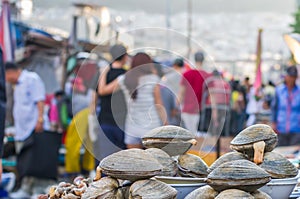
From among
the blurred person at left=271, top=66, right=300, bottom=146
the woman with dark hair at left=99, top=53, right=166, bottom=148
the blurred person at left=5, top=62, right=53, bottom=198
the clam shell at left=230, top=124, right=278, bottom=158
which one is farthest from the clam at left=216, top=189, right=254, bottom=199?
the blurred person at left=271, top=66, right=300, bottom=146

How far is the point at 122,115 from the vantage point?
2773 mm

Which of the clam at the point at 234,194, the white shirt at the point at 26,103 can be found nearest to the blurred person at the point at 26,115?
the white shirt at the point at 26,103

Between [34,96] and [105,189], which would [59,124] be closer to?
[34,96]

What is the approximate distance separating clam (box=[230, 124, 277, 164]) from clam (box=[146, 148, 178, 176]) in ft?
0.60

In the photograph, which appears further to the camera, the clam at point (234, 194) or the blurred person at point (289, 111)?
the blurred person at point (289, 111)

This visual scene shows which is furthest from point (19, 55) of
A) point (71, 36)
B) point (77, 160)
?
point (77, 160)

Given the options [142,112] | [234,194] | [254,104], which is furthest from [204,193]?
[254,104]

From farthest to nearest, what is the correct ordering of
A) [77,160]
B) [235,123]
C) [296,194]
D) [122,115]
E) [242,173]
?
[235,123] < [77,160] < [122,115] < [296,194] < [242,173]

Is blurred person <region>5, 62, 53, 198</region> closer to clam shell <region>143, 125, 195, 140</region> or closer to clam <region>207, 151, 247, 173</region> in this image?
clam shell <region>143, 125, 195, 140</region>

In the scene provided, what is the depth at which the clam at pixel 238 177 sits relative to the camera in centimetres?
121

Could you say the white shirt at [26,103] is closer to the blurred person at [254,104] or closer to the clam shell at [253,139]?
the clam shell at [253,139]

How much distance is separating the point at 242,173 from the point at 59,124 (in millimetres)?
6913

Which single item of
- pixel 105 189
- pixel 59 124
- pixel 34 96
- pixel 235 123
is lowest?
pixel 235 123

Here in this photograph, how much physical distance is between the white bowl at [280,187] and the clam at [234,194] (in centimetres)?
17
